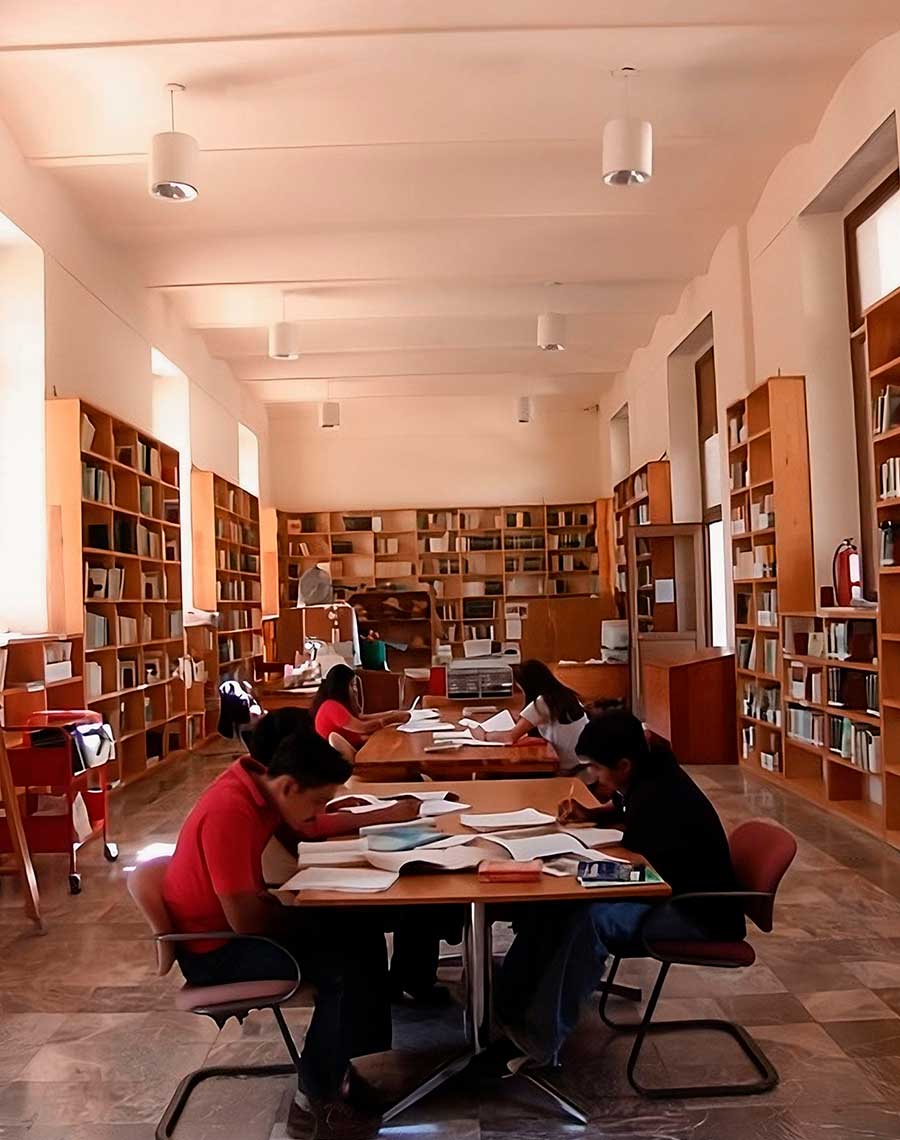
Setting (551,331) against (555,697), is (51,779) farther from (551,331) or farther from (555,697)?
(551,331)

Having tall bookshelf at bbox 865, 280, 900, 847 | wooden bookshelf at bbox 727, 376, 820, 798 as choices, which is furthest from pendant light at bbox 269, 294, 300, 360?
tall bookshelf at bbox 865, 280, 900, 847

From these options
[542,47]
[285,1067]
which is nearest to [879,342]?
[542,47]

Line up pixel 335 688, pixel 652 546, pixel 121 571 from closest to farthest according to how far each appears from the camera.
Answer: pixel 335 688
pixel 121 571
pixel 652 546

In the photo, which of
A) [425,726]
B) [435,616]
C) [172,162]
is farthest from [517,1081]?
[435,616]

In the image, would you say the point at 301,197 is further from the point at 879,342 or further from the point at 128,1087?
the point at 128,1087

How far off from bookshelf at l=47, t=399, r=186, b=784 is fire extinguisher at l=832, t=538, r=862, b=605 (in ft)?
15.9

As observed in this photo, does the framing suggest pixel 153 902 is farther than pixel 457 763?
No

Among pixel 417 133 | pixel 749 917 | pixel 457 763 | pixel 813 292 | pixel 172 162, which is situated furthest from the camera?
pixel 813 292

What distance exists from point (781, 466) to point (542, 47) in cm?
310

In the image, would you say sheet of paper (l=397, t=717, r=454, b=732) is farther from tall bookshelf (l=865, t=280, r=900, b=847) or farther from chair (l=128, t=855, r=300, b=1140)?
chair (l=128, t=855, r=300, b=1140)

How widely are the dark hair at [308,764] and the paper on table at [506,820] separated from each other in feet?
1.69

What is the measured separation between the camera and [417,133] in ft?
21.2

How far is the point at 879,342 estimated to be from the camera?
5.27 metres

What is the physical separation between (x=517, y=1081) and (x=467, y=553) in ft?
40.3
